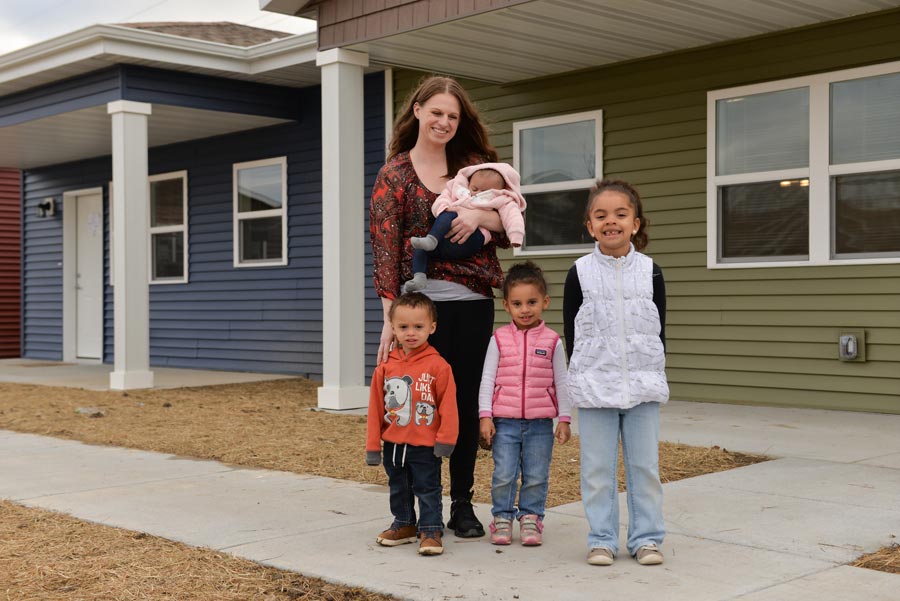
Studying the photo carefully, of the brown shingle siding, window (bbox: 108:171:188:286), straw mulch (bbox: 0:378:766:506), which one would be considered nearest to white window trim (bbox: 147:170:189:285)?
window (bbox: 108:171:188:286)

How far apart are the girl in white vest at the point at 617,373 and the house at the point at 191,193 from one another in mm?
4958

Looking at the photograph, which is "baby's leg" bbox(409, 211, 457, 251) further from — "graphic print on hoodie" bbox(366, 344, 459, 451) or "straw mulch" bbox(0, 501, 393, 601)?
"straw mulch" bbox(0, 501, 393, 601)

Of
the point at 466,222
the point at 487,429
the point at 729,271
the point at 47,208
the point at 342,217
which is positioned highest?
the point at 47,208

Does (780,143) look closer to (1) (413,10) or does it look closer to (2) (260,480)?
(1) (413,10)

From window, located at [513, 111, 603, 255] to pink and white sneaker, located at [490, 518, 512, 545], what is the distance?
556cm

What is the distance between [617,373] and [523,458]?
0.52m

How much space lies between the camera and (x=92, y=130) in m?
12.8

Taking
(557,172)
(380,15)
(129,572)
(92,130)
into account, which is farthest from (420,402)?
(92,130)

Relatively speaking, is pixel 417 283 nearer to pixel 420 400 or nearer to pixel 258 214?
pixel 420 400

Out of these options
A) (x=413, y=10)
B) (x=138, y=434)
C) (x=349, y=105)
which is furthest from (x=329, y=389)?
(x=413, y=10)

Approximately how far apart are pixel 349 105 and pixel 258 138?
429cm

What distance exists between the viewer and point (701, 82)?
8438 millimetres

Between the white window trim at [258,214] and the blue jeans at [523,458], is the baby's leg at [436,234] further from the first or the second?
the white window trim at [258,214]

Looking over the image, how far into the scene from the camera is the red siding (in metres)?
17.5
